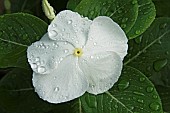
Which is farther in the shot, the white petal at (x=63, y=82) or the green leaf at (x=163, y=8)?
the green leaf at (x=163, y=8)

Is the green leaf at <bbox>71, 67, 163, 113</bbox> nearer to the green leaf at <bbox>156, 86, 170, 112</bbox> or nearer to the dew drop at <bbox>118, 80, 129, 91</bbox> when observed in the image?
the dew drop at <bbox>118, 80, 129, 91</bbox>

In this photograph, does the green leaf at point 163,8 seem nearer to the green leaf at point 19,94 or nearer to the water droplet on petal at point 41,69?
the green leaf at point 19,94

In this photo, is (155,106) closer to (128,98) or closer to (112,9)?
(128,98)

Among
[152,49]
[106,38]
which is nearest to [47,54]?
[106,38]

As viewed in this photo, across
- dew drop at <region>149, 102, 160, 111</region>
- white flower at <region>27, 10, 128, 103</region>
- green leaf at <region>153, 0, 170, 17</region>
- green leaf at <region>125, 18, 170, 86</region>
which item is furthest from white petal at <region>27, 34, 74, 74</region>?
green leaf at <region>153, 0, 170, 17</region>

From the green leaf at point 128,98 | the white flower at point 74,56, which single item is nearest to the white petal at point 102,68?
the white flower at point 74,56

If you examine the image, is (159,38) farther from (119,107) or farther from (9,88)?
(9,88)

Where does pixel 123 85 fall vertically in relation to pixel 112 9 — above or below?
below
